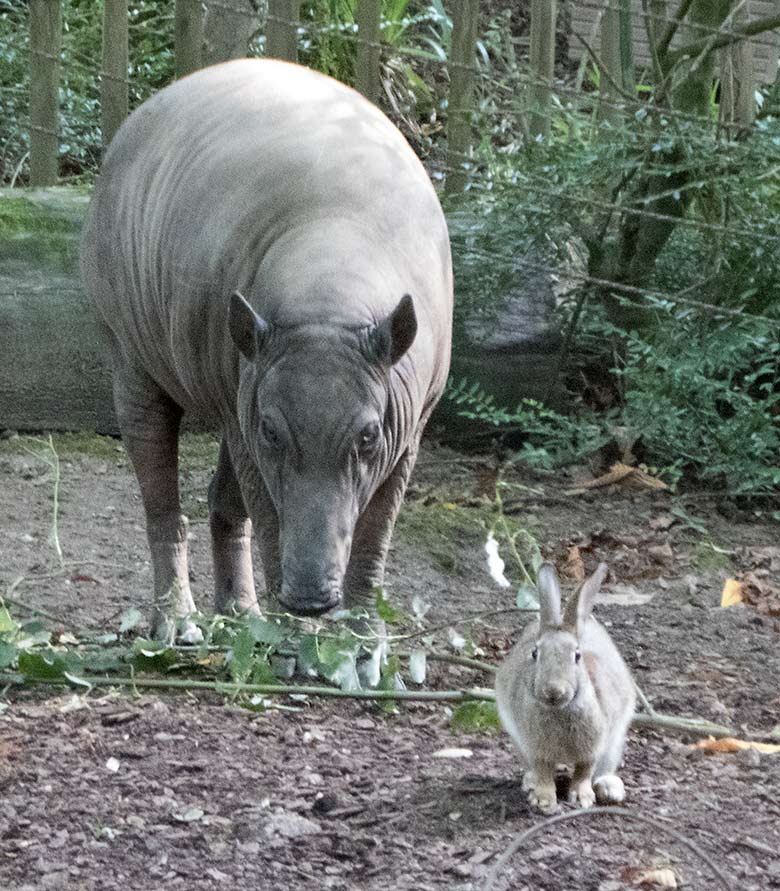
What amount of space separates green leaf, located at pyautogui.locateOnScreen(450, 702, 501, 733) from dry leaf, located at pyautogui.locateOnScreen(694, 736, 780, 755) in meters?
0.52

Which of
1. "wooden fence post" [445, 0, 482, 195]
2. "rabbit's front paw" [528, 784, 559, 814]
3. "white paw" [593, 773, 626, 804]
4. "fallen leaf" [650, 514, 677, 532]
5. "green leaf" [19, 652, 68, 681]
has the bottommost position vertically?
"fallen leaf" [650, 514, 677, 532]

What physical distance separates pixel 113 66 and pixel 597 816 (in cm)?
495

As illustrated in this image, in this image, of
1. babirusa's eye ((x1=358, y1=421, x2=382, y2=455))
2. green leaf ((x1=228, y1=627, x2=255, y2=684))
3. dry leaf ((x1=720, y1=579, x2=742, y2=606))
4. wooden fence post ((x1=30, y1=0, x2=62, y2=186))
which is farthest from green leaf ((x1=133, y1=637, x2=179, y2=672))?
wooden fence post ((x1=30, y1=0, x2=62, y2=186))

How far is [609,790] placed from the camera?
140 inches

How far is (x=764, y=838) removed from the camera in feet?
11.2

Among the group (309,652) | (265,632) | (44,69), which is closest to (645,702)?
(309,652)

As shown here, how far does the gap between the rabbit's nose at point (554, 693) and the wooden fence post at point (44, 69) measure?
16.4 feet

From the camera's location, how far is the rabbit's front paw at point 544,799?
11.4 feet

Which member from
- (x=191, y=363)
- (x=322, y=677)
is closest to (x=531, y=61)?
(x=191, y=363)

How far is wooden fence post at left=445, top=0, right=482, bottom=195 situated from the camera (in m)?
7.24

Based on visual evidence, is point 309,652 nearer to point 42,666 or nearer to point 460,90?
point 42,666

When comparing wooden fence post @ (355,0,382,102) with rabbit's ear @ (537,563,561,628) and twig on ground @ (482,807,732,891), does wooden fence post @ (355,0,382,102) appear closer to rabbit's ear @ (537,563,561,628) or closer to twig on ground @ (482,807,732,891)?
rabbit's ear @ (537,563,561,628)

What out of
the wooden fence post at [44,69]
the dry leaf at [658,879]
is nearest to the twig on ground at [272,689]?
the dry leaf at [658,879]

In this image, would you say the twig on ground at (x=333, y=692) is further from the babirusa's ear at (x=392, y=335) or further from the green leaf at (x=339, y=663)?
the babirusa's ear at (x=392, y=335)
